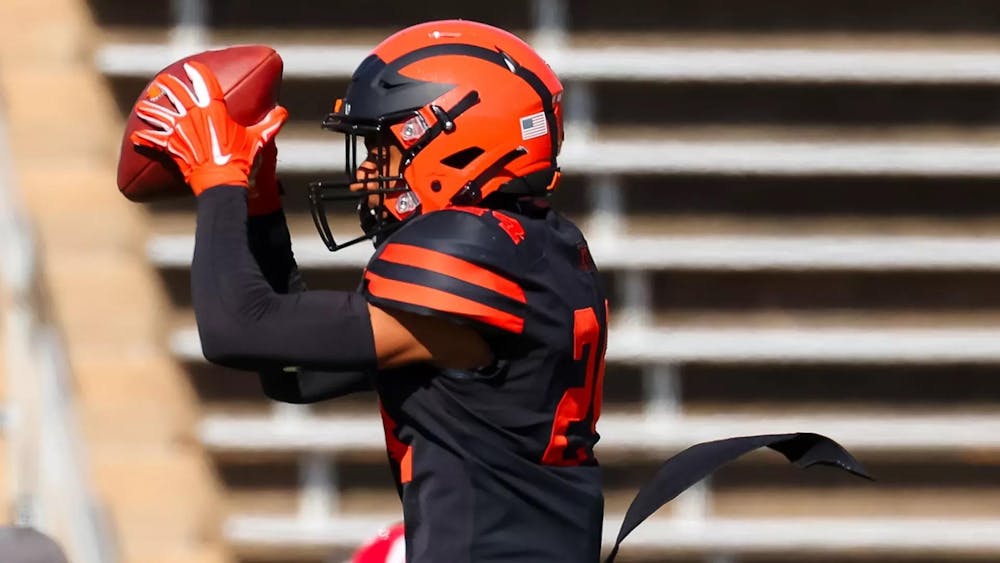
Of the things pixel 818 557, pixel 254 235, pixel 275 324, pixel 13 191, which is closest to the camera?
pixel 275 324

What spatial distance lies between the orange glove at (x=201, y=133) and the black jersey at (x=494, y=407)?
9.2 inches

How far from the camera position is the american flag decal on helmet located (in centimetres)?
257

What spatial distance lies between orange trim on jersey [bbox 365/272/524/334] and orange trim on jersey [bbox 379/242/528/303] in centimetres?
3

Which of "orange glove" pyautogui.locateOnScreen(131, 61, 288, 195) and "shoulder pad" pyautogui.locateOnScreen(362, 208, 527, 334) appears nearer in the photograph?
"shoulder pad" pyautogui.locateOnScreen(362, 208, 527, 334)

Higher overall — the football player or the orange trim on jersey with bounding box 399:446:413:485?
the football player

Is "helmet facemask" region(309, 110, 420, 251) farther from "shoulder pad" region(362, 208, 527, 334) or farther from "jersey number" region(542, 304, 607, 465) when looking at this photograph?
"jersey number" region(542, 304, 607, 465)

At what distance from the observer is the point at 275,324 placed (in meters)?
2.33

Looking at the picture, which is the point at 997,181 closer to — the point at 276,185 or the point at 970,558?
the point at 970,558

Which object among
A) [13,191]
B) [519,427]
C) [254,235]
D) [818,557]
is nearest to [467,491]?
[519,427]

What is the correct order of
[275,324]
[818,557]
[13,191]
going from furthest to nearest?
[818,557] → [13,191] → [275,324]

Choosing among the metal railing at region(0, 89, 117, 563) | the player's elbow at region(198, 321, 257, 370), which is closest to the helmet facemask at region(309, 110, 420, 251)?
the player's elbow at region(198, 321, 257, 370)

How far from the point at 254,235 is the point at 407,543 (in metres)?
0.57

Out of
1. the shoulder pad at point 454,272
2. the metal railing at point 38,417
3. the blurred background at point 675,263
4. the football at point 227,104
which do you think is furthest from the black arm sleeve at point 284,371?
the blurred background at point 675,263

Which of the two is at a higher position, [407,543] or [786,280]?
[407,543]
